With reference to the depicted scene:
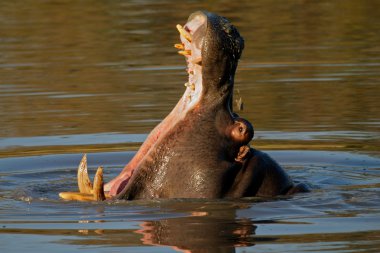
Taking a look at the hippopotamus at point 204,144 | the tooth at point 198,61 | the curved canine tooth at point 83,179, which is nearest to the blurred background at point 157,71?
the curved canine tooth at point 83,179

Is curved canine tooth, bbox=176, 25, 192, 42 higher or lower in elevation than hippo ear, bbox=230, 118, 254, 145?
higher

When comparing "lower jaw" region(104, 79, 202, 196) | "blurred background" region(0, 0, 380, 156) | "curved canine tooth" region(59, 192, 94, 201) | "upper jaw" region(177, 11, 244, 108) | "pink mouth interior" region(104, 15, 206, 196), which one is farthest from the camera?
"blurred background" region(0, 0, 380, 156)

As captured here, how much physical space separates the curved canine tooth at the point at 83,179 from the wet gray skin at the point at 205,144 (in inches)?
9.6

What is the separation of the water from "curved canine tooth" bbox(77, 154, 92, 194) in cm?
10

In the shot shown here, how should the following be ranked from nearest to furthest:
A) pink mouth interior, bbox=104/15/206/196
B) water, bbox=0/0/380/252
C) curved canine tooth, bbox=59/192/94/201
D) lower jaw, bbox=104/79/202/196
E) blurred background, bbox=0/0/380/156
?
water, bbox=0/0/380/252
pink mouth interior, bbox=104/15/206/196
lower jaw, bbox=104/79/202/196
curved canine tooth, bbox=59/192/94/201
blurred background, bbox=0/0/380/156

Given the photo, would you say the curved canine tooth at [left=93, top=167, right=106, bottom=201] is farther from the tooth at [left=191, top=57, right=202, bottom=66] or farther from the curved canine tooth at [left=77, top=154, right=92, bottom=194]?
the tooth at [left=191, top=57, right=202, bottom=66]

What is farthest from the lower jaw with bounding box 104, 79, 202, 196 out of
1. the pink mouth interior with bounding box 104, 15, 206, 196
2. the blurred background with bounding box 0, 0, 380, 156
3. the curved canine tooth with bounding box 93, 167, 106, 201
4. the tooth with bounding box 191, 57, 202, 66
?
the blurred background with bounding box 0, 0, 380, 156

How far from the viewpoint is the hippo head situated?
6836 millimetres

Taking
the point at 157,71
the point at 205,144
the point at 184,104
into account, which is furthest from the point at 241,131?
the point at 157,71

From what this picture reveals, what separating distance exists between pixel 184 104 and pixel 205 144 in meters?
0.31

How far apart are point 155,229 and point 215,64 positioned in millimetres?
1046

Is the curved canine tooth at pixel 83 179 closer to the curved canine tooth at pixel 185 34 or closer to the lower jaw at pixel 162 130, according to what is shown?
the lower jaw at pixel 162 130

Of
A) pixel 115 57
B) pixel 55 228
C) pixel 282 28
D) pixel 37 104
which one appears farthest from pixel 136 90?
pixel 55 228

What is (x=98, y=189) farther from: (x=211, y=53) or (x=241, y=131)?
(x=211, y=53)
